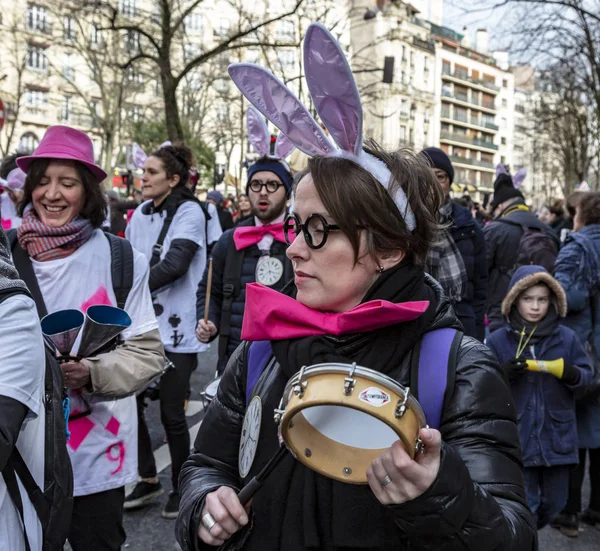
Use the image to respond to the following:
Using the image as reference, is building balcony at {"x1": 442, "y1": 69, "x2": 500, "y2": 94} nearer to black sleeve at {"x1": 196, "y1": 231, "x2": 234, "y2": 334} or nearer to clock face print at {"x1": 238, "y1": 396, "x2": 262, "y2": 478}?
black sleeve at {"x1": 196, "y1": 231, "x2": 234, "y2": 334}

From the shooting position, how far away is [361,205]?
1.62m

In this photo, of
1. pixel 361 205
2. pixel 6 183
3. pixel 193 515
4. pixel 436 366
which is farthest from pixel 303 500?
pixel 6 183

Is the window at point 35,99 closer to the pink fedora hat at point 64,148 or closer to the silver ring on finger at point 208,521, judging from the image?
the pink fedora hat at point 64,148

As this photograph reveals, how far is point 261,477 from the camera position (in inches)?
57.9

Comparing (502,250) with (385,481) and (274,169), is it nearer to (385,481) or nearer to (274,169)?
(274,169)

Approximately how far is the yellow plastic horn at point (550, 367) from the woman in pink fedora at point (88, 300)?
2072 mm

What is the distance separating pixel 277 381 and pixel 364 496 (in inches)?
13.1

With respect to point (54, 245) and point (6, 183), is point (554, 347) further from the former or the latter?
point (6, 183)

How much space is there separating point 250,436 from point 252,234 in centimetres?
292

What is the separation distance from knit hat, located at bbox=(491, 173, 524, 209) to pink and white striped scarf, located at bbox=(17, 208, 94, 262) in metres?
5.07

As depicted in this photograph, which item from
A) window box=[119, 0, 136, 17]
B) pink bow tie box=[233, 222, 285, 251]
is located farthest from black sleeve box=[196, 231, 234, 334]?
window box=[119, 0, 136, 17]

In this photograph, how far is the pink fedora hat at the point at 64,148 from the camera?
2996mm

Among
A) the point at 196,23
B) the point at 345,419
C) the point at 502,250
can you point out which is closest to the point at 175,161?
the point at 502,250

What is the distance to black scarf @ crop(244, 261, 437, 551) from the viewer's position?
1.50 m
